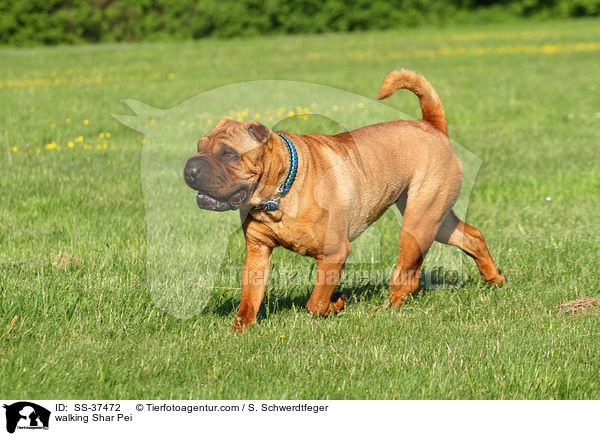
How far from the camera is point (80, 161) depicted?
8.84 meters

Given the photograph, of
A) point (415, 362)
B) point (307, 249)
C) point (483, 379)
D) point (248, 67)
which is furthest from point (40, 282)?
point (248, 67)

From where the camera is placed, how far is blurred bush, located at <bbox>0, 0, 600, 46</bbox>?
112ft

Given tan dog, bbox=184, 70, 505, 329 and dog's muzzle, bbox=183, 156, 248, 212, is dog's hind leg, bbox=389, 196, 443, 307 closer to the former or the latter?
tan dog, bbox=184, 70, 505, 329

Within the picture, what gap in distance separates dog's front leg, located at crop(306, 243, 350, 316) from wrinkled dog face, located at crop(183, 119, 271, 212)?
684 mm

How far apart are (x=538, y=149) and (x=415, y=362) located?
22.6 ft

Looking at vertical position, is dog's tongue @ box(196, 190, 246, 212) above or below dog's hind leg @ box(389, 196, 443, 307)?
above

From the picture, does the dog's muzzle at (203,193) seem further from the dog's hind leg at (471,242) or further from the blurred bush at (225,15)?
the blurred bush at (225,15)

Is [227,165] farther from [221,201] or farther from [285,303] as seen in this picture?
[285,303]

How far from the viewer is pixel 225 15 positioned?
36.7 m

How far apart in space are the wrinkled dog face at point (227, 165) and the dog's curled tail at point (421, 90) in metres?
1.31

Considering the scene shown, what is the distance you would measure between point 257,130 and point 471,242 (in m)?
2.05

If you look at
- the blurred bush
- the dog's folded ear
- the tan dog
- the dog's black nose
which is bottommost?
Result: the blurred bush
